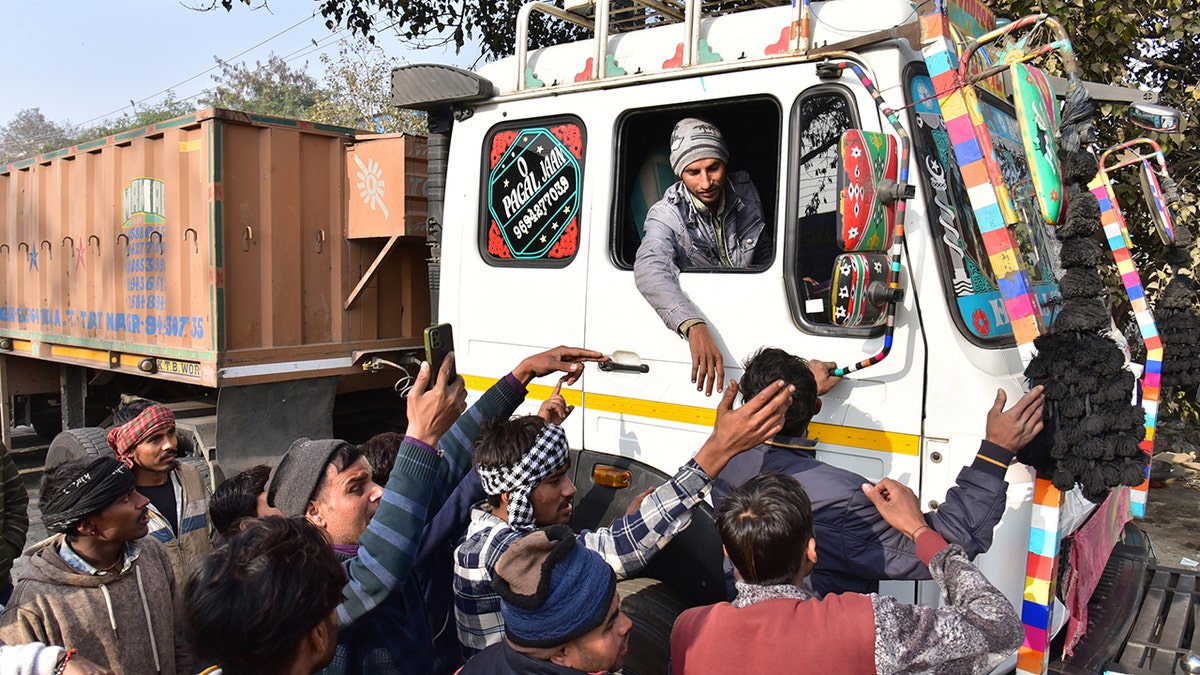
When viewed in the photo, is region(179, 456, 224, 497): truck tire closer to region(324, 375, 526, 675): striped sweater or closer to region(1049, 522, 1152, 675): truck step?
region(324, 375, 526, 675): striped sweater

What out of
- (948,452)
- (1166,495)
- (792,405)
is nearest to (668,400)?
(792,405)

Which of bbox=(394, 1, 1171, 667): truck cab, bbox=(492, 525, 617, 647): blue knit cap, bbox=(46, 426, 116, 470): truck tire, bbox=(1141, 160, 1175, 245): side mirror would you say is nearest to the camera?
bbox=(492, 525, 617, 647): blue knit cap

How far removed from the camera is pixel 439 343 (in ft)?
11.6

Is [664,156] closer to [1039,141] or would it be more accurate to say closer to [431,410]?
[1039,141]

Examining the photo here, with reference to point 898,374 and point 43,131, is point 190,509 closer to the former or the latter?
point 898,374

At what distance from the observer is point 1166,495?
738 cm

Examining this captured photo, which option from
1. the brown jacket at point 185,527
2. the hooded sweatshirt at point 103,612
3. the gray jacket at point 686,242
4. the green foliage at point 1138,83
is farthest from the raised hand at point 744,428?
the green foliage at point 1138,83

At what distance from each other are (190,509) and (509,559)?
2.01 metres

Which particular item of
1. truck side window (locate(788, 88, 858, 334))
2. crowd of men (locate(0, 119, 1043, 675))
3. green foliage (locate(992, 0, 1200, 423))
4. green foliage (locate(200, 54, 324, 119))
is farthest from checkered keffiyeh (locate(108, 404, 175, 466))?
green foliage (locate(200, 54, 324, 119))

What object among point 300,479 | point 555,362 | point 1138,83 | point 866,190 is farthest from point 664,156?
point 1138,83

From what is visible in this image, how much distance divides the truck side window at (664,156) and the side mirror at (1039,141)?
76cm

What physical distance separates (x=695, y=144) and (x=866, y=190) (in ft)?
2.85

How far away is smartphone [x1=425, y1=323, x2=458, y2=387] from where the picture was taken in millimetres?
3492

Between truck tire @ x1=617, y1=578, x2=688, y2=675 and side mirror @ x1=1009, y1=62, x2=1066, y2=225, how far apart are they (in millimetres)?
1592
